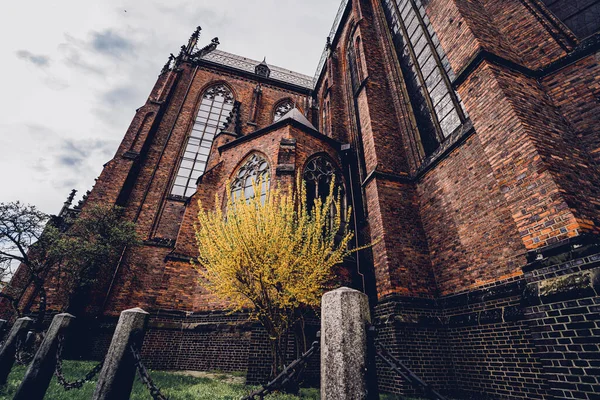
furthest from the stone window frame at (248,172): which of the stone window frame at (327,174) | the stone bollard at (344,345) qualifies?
the stone bollard at (344,345)

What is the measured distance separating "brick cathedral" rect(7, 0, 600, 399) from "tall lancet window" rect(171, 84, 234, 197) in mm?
1328

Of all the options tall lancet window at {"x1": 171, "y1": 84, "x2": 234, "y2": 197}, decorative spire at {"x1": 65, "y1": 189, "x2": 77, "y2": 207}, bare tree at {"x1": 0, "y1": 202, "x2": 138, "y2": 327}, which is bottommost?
bare tree at {"x1": 0, "y1": 202, "x2": 138, "y2": 327}

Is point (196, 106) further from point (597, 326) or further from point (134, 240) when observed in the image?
point (597, 326)

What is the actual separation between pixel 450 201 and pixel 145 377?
21.8 feet

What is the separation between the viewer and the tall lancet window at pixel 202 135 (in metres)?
14.2

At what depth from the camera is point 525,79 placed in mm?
5070

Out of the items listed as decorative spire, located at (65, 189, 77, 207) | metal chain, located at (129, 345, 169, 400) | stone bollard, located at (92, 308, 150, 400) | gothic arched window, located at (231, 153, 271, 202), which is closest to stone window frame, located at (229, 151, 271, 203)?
gothic arched window, located at (231, 153, 271, 202)

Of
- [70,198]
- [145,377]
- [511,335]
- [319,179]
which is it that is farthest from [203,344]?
[70,198]

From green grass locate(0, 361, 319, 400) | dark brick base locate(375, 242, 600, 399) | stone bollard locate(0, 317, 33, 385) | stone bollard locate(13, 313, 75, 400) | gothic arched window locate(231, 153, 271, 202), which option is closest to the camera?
dark brick base locate(375, 242, 600, 399)

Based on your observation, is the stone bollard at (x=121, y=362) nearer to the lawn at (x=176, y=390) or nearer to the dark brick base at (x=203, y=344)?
the lawn at (x=176, y=390)

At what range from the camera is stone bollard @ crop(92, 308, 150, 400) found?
3.03m

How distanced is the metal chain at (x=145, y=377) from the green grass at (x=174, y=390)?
1.91 meters

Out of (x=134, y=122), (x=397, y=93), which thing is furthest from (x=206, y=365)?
(x=134, y=122)

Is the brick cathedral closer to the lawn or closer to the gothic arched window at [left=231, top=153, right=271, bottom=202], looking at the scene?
the gothic arched window at [left=231, top=153, right=271, bottom=202]
